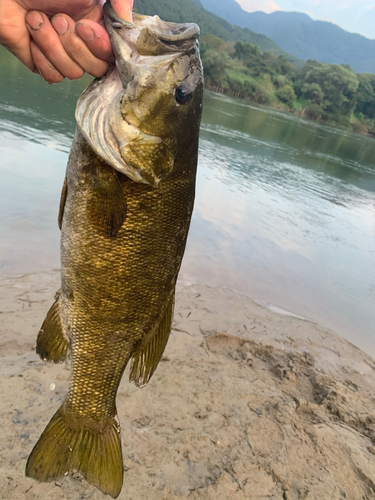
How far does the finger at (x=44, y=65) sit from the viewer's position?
1670 mm

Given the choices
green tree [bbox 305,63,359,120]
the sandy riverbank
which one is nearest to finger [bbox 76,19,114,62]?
the sandy riverbank

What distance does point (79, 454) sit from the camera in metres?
1.84

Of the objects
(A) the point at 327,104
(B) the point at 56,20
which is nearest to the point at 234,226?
(B) the point at 56,20

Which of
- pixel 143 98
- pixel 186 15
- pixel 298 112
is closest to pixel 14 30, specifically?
pixel 143 98

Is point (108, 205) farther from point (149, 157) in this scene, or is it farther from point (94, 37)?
point (94, 37)

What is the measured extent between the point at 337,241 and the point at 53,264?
650 cm

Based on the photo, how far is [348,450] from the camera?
2.95m

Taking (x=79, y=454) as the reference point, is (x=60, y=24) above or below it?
above

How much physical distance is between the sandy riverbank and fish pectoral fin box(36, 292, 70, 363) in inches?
34.6

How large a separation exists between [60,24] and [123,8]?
28 centimetres

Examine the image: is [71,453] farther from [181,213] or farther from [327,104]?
[327,104]

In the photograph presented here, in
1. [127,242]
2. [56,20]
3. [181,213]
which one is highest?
[56,20]

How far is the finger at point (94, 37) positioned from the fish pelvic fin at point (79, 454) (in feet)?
5.76

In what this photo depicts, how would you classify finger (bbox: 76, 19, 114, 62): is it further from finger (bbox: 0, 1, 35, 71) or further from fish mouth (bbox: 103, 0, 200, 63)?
finger (bbox: 0, 1, 35, 71)
